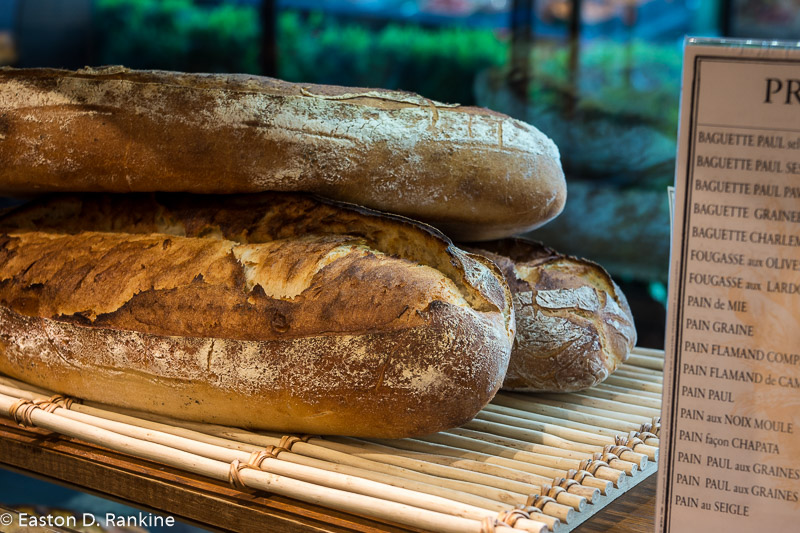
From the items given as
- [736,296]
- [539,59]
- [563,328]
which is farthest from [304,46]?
[736,296]

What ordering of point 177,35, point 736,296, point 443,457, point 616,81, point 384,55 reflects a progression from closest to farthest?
point 736,296
point 443,457
point 616,81
point 384,55
point 177,35

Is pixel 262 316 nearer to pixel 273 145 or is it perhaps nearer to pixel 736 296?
pixel 273 145

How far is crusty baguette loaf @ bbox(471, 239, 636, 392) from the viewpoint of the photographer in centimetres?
133

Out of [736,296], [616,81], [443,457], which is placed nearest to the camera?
[736,296]

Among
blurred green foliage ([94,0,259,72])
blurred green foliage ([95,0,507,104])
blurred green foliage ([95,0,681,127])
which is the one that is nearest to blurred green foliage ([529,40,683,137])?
blurred green foliage ([95,0,681,127])

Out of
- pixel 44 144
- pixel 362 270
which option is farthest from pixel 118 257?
pixel 362 270

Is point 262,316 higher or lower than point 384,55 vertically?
lower

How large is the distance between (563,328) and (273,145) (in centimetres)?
56

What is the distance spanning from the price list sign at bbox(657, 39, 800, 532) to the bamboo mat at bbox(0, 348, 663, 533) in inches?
8.3

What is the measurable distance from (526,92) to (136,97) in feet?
6.31

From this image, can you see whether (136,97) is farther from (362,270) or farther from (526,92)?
(526,92)

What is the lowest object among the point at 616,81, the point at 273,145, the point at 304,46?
the point at 273,145

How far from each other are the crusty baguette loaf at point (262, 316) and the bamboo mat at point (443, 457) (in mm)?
37

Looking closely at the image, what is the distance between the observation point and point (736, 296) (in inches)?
29.4
